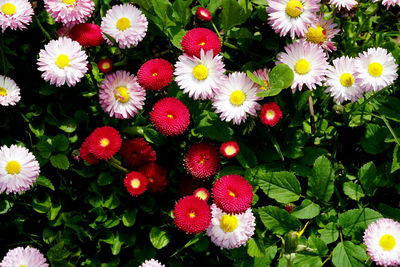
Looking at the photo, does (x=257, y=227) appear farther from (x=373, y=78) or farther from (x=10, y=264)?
(x=10, y=264)

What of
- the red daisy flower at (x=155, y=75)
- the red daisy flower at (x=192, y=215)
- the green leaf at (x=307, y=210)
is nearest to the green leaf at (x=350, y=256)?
the green leaf at (x=307, y=210)

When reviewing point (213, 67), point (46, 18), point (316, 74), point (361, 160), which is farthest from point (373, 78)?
point (46, 18)

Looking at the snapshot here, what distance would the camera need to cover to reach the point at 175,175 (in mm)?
3074

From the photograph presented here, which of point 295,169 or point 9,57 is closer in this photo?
point 295,169

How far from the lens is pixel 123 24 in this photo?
9.69 ft

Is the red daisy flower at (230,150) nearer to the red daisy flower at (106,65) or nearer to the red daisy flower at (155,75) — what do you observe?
the red daisy flower at (155,75)

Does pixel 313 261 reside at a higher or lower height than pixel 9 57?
lower

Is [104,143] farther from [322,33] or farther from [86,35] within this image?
[322,33]

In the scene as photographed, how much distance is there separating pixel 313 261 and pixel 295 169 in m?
0.53

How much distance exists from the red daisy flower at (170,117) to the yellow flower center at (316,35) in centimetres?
89

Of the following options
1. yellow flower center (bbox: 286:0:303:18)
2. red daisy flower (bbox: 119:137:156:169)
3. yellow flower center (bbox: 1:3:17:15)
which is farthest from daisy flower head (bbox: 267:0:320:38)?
yellow flower center (bbox: 1:3:17:15)

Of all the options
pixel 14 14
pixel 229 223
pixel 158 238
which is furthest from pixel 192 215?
pixel 14 14

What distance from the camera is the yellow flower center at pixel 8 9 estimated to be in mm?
2940

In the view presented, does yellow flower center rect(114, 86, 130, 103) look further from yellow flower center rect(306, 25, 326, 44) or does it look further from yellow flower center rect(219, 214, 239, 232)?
yellow flower center rect(306, 25, 326, 44)
